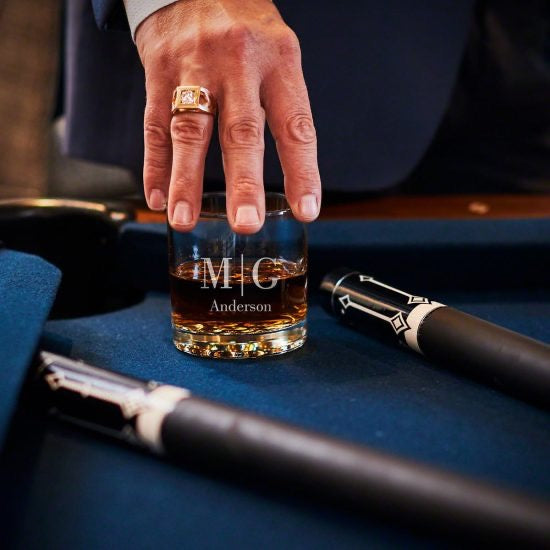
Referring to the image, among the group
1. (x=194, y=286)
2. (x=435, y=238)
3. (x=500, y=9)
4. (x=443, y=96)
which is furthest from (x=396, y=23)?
(x=194, y=286)

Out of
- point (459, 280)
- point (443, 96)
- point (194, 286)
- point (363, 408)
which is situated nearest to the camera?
point (363, 408)

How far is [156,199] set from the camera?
97 centimetres

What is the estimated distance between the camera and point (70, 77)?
1.94 meters

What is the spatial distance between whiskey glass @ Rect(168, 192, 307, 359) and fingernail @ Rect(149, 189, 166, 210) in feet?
0.15

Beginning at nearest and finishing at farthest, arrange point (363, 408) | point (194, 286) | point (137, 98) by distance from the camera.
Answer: point (363, 408), point (194, 286), point (137, 98)

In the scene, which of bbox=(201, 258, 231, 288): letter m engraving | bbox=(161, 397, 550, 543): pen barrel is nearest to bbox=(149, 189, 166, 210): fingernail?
bbox=(201, 258, 231, 288): letter m engraving

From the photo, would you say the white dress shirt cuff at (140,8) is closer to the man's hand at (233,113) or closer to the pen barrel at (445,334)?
the man's hand at (233,113)

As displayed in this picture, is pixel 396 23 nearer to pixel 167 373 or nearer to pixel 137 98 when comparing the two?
pixel 137 98

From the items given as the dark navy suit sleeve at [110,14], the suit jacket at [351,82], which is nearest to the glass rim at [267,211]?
the dark navy suit sleeve at [110,14]

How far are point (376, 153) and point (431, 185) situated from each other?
1.55 ft

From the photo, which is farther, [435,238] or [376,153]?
[376,153]

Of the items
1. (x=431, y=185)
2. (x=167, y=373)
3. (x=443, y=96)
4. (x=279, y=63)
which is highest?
(x=279, y=63)

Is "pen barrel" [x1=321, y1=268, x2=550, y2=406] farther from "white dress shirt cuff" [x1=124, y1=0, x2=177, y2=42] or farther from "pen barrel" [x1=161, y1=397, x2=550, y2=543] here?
"white dress shirt cuff" [x1=124, y1=0, x2=177, y2=42]

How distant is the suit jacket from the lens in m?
1.76
